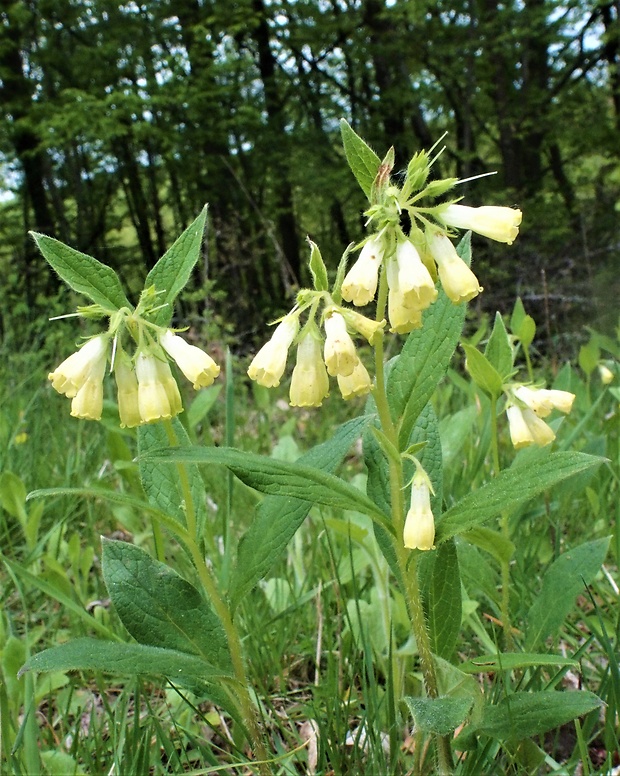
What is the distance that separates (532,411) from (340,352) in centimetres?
Answer: 57

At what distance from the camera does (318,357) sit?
1062 mm

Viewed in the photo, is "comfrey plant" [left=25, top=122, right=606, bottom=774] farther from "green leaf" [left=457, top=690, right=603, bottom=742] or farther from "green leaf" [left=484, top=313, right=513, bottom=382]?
"green leaf" [left=484, top=313, right=513, bottom=382]

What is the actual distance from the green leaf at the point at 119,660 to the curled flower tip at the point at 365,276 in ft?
2.03

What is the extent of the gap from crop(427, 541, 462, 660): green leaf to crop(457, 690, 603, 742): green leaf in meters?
0.17

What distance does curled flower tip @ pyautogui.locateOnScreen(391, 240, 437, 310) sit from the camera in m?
0.92

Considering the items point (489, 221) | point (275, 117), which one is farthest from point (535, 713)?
point (275, 117)

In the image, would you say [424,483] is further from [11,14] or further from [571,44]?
[571,44]

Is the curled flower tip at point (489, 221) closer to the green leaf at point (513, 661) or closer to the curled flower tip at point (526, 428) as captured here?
the curled flower tip at point (526, 428)

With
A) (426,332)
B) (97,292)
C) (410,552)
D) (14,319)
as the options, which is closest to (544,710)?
(410,552)

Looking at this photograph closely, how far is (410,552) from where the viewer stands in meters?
1.05

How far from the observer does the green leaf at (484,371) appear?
1374 mm

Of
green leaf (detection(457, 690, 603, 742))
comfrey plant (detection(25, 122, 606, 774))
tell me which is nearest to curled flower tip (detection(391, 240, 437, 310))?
comfrey plant (detection(25, 122, 606, 774))

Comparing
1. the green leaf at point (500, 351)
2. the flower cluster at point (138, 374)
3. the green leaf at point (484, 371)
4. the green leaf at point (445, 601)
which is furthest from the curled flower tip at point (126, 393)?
the green leaf at point (500, 351)

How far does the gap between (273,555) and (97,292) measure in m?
0.51
